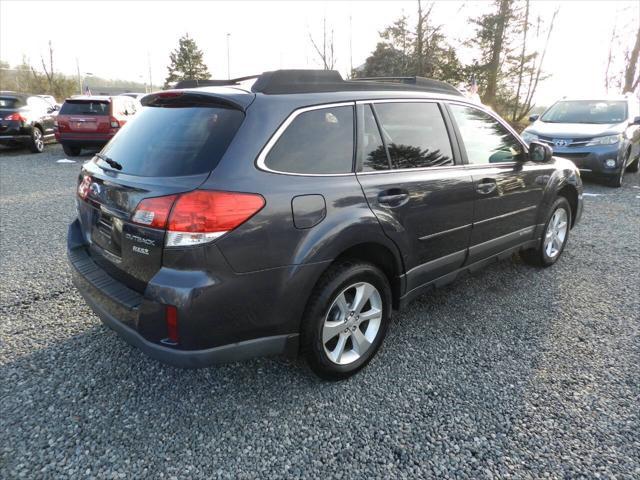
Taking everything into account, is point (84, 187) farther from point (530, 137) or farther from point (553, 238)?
point (530, 137)

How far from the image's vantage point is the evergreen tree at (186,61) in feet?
154

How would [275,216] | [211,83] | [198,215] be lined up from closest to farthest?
[198,215]
[275,216]
[211,83]

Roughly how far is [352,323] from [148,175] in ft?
4.56

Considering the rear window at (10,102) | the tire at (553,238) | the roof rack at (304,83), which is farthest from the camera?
the rear window at (10,102)

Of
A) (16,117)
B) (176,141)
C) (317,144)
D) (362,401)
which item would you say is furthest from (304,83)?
(16,117)

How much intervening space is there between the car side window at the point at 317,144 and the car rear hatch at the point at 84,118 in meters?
10.4

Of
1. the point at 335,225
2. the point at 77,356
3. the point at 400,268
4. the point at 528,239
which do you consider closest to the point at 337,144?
the point at 335,225

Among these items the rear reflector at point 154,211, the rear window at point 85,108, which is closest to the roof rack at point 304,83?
the rear reflector at point 154,211

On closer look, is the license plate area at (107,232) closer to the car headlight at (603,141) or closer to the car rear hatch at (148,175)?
the car rear hatch at (148,175)

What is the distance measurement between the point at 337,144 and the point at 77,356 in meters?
2.12

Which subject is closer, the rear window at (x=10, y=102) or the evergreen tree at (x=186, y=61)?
the rear window at (x=10, y=102)

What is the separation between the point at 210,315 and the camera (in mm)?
2033

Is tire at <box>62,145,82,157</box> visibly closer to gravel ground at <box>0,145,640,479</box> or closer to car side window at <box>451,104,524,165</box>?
gravel ground at <box>0,145,640,479</box>

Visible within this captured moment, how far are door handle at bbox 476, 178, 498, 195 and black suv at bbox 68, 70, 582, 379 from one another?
0.11 ft
